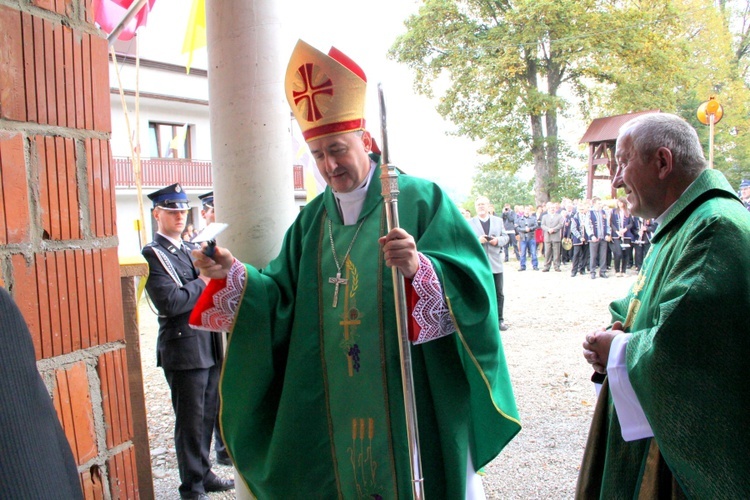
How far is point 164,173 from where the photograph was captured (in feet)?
69.4

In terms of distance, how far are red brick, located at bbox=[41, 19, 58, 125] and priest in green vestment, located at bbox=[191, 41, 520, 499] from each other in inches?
37.8

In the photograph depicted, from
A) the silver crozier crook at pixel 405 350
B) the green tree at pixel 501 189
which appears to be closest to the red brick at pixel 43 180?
the silver crozier crook at pixel 405 350

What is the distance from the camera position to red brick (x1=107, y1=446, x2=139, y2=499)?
1.48m

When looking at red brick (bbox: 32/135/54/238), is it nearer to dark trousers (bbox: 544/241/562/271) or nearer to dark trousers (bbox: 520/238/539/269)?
dark trousers (bbox: 544/241/562/271)

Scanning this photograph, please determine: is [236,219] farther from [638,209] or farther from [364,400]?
[638,209]

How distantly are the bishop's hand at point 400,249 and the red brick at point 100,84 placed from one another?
933 millimetres

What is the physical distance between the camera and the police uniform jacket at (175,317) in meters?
3.96

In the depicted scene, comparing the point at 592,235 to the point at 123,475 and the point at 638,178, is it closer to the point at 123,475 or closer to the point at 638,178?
the point at 638,178

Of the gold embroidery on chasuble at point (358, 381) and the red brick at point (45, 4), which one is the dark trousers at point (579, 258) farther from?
the red brick at point (45, 4)

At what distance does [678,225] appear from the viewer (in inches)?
81.1

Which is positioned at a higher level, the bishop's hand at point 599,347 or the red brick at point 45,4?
the red brick at point 45,4

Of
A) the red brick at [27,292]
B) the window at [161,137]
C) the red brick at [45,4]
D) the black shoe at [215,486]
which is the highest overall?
the window at [161,137]

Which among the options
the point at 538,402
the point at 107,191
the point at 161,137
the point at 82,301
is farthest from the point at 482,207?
the point at 161,137

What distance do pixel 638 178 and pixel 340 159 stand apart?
1.13m
